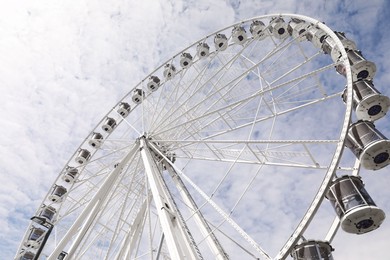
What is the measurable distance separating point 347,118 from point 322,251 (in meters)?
3.27

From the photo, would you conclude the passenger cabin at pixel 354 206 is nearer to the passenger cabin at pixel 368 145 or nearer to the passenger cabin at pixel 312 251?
the passenger cabin at pixel 312 251

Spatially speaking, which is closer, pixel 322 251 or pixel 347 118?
pixel 322 251

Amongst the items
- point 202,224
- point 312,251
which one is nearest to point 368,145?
point 312,251

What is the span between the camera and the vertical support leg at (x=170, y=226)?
23.0ft

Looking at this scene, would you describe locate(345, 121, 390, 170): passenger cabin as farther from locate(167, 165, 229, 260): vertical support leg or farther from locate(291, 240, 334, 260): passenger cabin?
locate(167, 165, 229, 260): vertical support leg

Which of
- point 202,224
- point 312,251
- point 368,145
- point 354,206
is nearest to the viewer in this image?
point 312,251

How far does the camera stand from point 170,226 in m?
7.66

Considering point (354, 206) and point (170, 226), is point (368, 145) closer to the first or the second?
point (354, 206)

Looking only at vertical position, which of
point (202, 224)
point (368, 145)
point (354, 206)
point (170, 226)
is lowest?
point (170, 226)

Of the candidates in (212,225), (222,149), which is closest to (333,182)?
(212,225)

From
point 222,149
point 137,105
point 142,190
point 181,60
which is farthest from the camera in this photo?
point 137,105

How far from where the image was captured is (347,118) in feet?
25.4

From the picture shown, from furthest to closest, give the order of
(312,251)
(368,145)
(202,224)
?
(202,224), (368,145), (312,251)

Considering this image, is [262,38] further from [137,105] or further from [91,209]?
[91,209]
